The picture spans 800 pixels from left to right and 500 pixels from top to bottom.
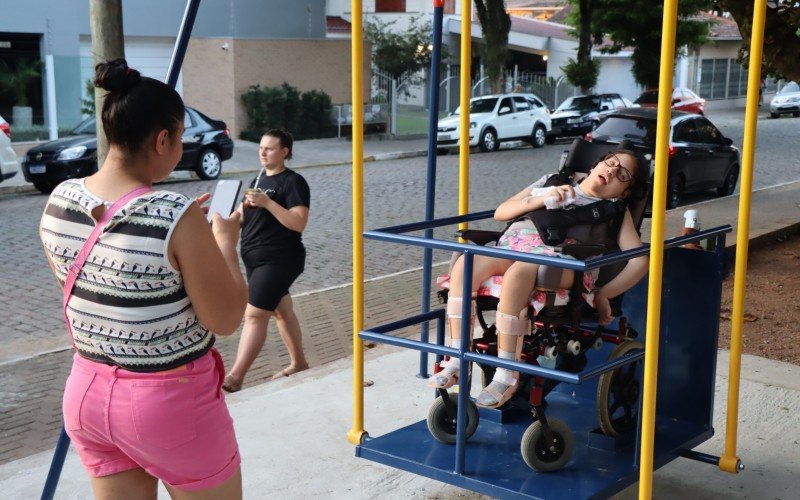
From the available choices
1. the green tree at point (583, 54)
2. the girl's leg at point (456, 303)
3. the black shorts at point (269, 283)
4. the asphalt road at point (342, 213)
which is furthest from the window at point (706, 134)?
the green tree at point (583, 54)

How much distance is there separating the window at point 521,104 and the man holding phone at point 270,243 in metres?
20.0

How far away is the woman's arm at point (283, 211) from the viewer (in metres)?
6.34

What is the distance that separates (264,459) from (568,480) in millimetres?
1696

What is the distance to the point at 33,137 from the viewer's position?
24.0 meters

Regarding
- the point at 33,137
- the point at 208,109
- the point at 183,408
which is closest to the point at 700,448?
the point at 183,408

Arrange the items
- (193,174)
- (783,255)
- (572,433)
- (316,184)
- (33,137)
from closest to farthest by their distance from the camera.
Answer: (572,433) < (783,255) < (316,184) < (193,174) < (33,137)

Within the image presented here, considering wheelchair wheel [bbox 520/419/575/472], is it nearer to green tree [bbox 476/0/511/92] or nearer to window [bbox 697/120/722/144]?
window [bbox 697/120/722/144]

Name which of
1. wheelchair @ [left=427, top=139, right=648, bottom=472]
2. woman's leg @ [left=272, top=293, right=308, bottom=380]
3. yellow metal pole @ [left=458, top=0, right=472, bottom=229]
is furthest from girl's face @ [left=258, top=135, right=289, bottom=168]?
wheelchair @ [left=427, top=139, right=648, bottom=472]

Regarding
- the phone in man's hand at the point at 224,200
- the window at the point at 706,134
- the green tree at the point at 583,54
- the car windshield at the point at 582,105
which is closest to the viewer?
the phone in man's hand at the point at 224,200

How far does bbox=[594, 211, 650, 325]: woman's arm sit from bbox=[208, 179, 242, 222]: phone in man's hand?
1.72 meters

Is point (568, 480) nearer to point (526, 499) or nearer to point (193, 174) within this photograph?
point (526, 499)

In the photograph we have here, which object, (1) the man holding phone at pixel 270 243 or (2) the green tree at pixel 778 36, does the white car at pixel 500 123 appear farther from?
(1) the man holding phone at pixel 270 243

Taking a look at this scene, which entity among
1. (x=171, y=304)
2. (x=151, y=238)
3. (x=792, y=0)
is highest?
(x=792, y=0)

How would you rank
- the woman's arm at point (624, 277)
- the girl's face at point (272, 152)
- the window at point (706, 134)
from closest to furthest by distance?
1. the woman's arm at point (624, 277)
2. the girl's face at point (272, 152)
3. the window at point (706, 134)
